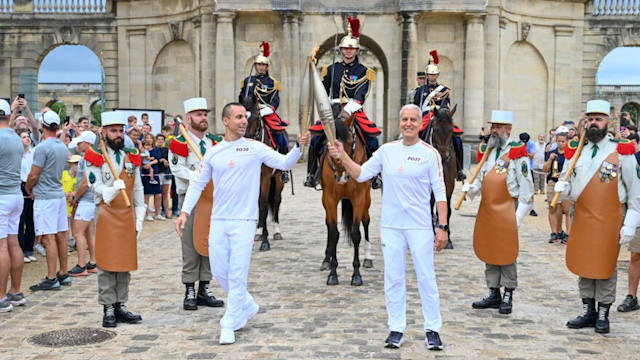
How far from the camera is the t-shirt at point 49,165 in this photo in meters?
9.15

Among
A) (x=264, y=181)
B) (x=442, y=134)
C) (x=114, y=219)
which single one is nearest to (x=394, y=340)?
(x=114, y=219)

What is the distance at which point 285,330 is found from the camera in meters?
7.36

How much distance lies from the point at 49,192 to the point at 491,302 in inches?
222

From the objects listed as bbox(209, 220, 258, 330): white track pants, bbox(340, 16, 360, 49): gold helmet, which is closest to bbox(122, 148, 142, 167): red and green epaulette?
bbox(209, 220, 258, 330): white track pants

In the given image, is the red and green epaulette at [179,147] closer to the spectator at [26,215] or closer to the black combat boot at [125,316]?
the black combat boot at [125,316]

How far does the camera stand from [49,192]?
927cm

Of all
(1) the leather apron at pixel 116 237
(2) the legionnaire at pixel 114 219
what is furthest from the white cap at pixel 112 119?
(1) the leather apron at pixel 116 237

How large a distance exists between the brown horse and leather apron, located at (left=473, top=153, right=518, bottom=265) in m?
2.14

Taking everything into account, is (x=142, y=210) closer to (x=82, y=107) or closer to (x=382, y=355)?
(x=382, y=355)

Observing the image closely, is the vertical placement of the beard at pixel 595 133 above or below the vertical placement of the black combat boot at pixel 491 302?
above

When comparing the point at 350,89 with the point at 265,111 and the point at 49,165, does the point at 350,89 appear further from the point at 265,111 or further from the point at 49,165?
the point at 49,165

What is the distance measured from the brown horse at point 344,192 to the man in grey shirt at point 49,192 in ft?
11.4

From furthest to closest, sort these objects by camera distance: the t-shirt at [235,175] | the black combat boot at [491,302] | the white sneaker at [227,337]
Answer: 1. the black combat boot at [491,302]
2. the t-shirt at [235,175]
3. the white sneaker at [227,337]

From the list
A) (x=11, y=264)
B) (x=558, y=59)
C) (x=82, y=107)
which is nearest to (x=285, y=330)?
(x=11, y=264)
